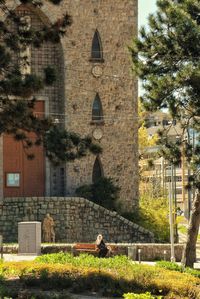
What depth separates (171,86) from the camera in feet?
78.9

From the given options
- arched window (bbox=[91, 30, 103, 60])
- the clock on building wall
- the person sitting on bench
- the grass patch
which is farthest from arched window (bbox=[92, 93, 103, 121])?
the grass patch

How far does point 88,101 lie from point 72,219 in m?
6.34

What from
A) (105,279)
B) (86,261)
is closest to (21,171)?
(86,261)

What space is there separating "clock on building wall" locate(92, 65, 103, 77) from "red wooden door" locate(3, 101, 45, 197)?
302 cm

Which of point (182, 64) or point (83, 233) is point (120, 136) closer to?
point (83, 233)

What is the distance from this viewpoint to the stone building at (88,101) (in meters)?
38.3

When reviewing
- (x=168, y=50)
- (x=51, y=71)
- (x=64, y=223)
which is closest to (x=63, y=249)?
(x=64, y=223)

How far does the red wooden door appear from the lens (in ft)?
125

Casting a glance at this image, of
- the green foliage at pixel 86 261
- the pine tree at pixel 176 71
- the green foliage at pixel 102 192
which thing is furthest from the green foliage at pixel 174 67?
the green foliage at pixel 102 192

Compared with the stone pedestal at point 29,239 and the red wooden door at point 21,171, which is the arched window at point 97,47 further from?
the stone pedestal at point 29,239

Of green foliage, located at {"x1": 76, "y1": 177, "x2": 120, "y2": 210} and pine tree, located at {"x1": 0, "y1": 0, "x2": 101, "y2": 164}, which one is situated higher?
pine tree, located at {"x1": 0, "y1": 0, "x2": 101, "y2": 164}

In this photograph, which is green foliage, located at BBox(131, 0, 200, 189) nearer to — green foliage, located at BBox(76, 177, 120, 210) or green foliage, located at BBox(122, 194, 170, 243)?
green foliage, located at BBox(76, 177, 120, 210)

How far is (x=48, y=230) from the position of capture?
34.6 metres

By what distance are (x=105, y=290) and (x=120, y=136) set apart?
23533 millimetres
